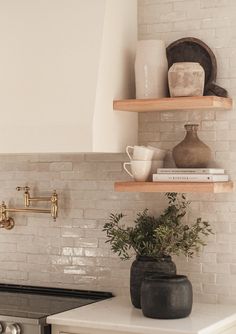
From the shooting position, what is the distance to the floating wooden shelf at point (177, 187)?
373 cm

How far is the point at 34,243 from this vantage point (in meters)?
4.46

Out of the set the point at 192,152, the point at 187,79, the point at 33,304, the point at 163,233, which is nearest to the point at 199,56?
the point at 187,79

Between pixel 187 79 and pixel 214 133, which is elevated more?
pixel 187 79

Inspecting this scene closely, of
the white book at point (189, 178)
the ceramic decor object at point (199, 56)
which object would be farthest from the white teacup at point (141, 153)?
the ceramic decor object at point (199, 56)

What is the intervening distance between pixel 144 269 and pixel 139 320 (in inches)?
13.0

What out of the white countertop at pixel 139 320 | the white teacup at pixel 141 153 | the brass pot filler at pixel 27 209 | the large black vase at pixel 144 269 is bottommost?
the white countertop at pixel 139 320

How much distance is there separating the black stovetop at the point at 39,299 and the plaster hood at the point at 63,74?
2.51 ft

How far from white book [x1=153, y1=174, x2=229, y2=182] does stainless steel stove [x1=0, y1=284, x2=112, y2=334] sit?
749mm

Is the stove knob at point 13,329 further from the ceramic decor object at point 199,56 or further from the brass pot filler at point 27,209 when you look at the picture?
the ceramic decor object at point 199,56

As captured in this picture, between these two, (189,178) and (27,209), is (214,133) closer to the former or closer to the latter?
(189,178)

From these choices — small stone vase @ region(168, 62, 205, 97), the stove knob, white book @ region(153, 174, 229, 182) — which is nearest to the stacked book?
white book @ region(153, 174, 229, 182)

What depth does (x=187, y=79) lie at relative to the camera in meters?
3.80

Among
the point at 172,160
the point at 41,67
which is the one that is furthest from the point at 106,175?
the point at 41,67

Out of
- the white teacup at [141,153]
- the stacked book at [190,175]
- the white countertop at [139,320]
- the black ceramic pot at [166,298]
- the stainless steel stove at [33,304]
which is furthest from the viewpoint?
the white teacup at [141,153]
